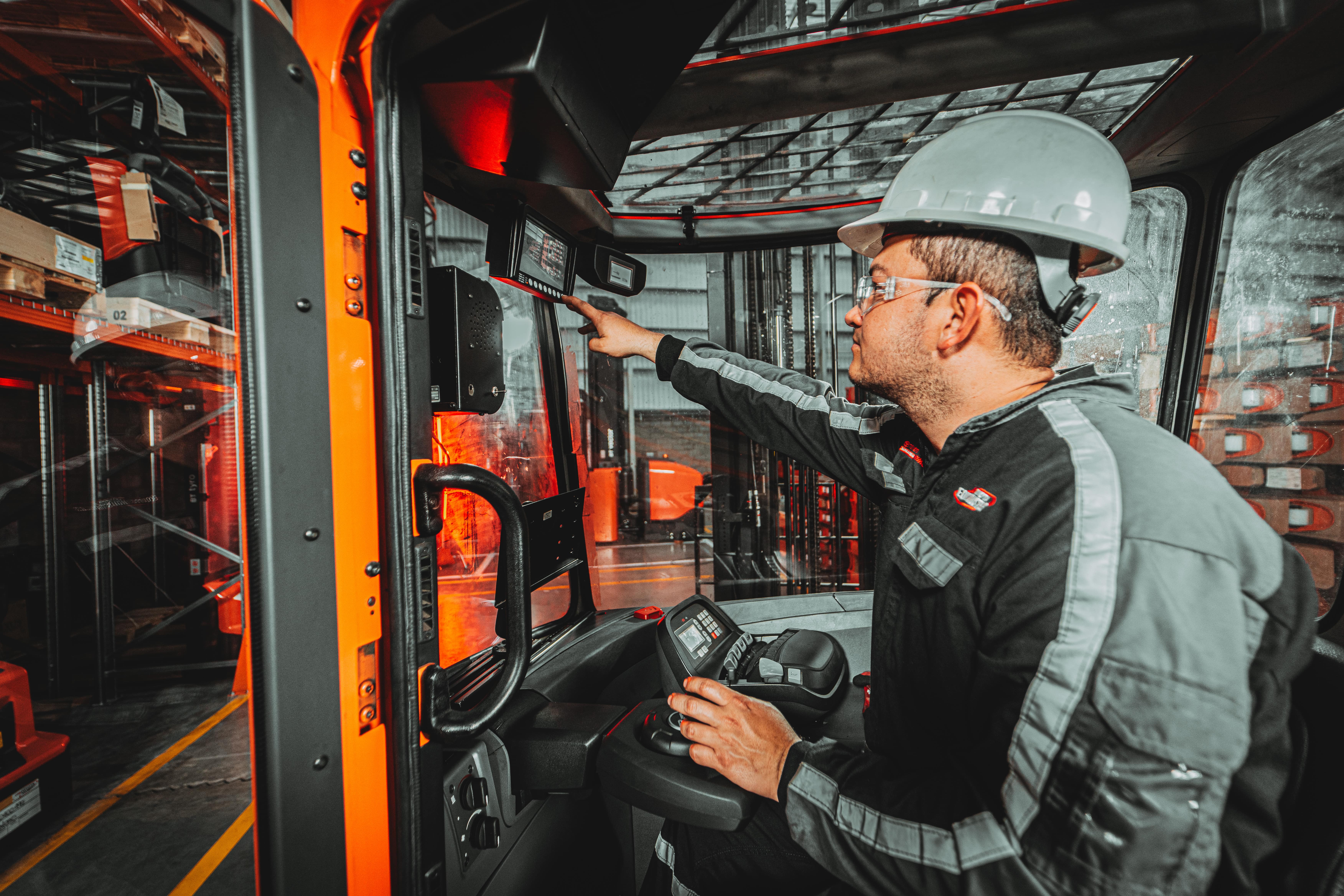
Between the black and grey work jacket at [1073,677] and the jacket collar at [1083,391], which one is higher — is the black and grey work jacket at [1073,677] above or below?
below

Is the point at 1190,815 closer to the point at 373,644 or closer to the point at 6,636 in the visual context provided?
the point at 373,644

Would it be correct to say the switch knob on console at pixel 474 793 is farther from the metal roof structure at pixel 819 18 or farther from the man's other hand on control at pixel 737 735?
the metal roof structure at pixel 819 18

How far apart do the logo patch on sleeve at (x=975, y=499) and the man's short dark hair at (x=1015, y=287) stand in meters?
0.35

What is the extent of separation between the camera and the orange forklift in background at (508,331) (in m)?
0.93

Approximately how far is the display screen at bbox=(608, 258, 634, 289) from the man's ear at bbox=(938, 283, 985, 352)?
131 cm

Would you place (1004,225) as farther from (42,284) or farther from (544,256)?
(42,284)

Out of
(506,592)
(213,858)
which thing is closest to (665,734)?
(506,592)

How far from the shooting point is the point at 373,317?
1.03 metres

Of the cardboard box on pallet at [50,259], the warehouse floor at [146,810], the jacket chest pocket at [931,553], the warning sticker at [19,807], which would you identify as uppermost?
the cardboard box on pallet at [50,259]

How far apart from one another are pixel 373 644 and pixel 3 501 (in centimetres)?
547

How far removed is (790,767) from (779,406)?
1.12m

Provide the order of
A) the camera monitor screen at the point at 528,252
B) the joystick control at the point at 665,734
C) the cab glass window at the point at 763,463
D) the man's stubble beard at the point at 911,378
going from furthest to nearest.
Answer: the cab glass window at the point at 763,463
the camera monitor screen at the point at 528,252
the joystick control at the point at 665,734
the man's stubble beard at the point at 911,378

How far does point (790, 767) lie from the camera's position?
1.05m

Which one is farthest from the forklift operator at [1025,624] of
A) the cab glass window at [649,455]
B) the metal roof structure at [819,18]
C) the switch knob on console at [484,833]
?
the cab glass window at [649,455]
